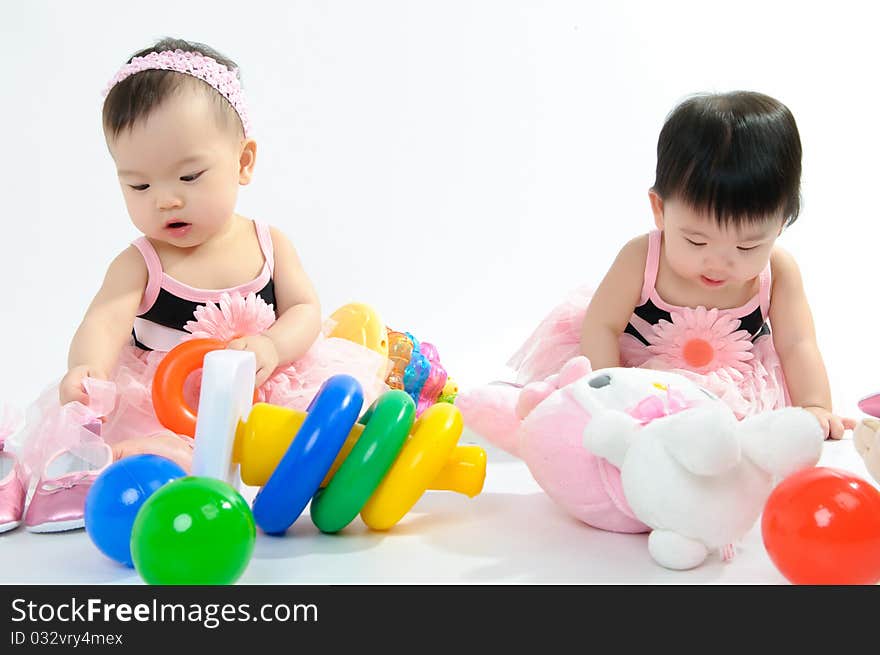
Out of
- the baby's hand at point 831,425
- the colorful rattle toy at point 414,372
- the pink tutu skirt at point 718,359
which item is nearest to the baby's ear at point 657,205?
the pink tutu skirt at point 718,359

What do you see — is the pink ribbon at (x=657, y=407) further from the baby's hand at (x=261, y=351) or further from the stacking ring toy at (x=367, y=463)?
the baby's hand at (x=261, y=351)

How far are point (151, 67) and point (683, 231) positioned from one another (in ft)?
3.61

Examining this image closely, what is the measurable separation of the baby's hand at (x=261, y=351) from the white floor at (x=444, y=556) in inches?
16.4

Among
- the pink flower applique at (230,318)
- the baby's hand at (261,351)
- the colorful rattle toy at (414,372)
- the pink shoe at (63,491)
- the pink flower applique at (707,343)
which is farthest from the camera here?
the colorful rattle toy at (414,372)

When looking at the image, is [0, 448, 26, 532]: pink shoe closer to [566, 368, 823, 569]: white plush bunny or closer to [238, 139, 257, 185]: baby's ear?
[238, 139, 257, 185]: baby's ear

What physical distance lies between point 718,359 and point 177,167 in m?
1.17

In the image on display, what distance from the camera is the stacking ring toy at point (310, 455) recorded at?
1.51m

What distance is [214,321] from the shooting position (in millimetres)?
2143

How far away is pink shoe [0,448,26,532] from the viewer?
165cm

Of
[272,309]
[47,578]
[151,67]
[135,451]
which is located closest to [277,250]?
[272,309]

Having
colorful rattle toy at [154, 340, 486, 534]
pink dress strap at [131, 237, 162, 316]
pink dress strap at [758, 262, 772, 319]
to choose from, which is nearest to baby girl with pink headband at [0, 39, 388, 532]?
pink dress strap at [131, 237, 162, 316]

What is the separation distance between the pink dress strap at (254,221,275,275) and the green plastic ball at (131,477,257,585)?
3.22 ft

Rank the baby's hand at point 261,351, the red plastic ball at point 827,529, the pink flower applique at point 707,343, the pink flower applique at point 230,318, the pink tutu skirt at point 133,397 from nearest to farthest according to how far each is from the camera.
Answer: the red plastic ball at point 827,529
the pink tutu skirt at point 133,397
the baby's hand at point 261,351
the pink flower applique at point 230,318
the pink flower applique at point 707,343

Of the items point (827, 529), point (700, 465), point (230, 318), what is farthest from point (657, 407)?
point (230, 318)
